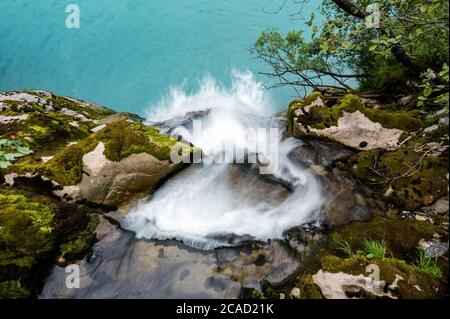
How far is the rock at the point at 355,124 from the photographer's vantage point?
8008mm

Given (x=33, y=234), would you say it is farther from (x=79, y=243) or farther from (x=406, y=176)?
(x=406, y=176)

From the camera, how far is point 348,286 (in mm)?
4941

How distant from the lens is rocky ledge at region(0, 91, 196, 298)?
21.1 feet

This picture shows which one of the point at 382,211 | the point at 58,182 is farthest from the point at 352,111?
the point at 58,182

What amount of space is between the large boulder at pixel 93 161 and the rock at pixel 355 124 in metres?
3.54

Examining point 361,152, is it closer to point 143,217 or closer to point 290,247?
point 290,247

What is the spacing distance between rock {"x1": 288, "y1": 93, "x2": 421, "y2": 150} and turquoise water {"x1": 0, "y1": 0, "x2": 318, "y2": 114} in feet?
38.7

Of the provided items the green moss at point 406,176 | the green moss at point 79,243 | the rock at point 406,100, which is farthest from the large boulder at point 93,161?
the rock at point 406,100

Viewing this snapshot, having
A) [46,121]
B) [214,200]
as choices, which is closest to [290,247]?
[214,200]

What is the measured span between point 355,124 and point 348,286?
461 centimetres

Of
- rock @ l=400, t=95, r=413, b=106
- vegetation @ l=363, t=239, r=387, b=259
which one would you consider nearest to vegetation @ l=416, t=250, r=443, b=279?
vegetation @ l=363, t=239, r=387, b=259

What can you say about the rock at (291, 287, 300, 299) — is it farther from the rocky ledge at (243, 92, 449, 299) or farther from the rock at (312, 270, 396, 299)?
the rock at (312, 270, 396, 299)

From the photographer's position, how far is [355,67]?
484 inches

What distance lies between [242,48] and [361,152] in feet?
66.8
